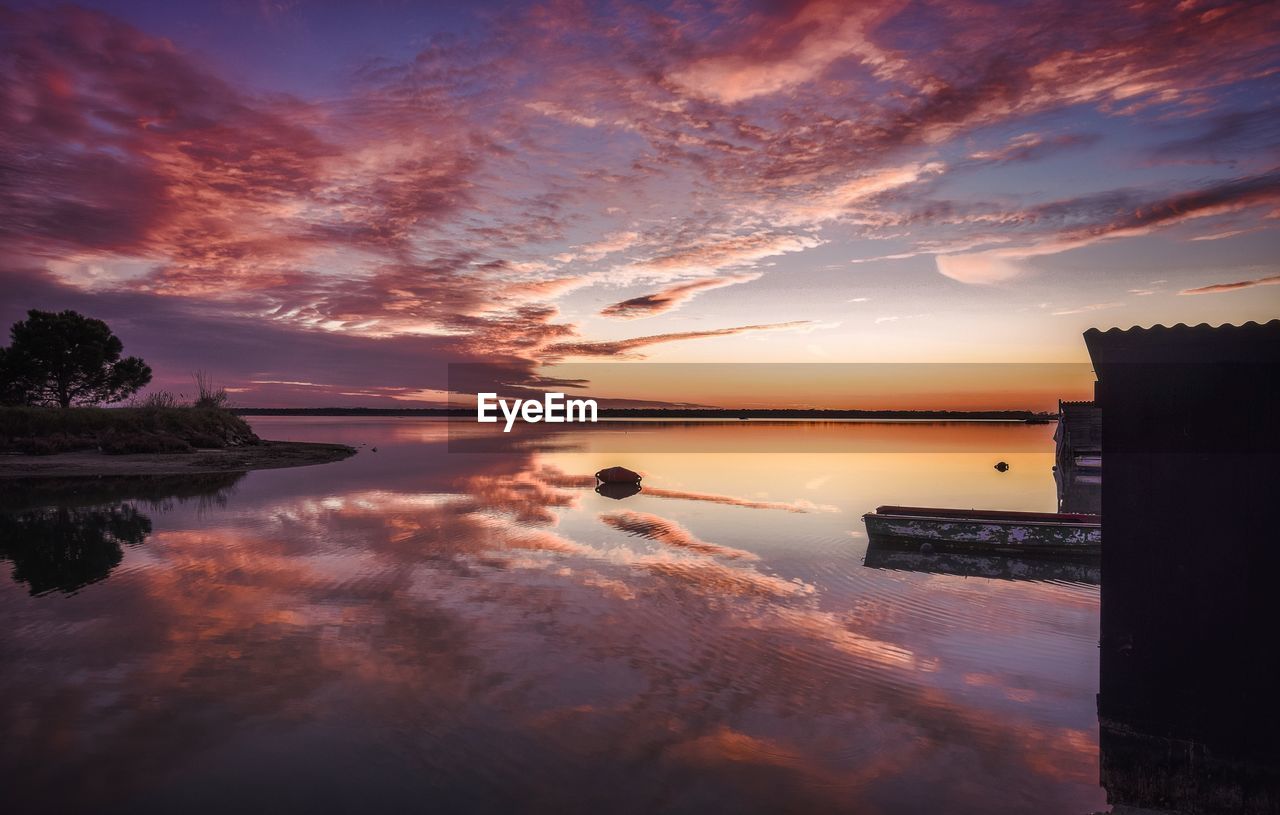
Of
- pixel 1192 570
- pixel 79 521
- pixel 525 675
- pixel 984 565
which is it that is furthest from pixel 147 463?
pixel 1192 570

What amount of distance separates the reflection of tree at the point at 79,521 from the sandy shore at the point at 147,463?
83.5 inches

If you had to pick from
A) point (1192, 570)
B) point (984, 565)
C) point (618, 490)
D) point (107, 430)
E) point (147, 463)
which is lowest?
point (984, 565)

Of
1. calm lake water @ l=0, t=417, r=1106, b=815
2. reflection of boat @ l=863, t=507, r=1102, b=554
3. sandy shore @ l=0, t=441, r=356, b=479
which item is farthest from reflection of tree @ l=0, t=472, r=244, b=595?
reflection of boat @ l=863, t=507, r=1102, b=554

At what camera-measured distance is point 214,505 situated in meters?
26.5

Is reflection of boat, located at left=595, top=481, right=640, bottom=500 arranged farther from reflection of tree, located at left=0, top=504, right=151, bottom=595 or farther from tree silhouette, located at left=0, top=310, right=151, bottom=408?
tree silhouette, located at left=0, top=310, right=151, bottom=408

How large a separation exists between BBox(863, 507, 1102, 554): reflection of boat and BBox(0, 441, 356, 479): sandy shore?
38.4 meters

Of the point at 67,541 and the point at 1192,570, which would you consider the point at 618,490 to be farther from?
the point at 1192,570

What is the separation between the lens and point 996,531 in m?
19.2

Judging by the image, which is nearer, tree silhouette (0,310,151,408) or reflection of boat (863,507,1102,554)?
reflection of boat (863,507,1102,554)

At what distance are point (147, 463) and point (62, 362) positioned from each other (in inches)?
1130

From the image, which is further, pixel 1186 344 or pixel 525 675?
pixel 525 675

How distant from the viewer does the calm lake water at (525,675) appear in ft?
22.7

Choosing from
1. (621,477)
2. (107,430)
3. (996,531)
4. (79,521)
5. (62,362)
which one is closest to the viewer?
(996,531)

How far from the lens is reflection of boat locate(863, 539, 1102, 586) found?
Answer: 55.1 ft
